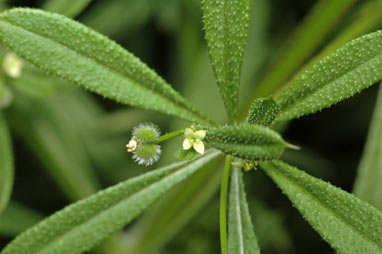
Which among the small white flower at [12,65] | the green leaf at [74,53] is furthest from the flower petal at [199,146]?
the small white flower at [12,65]

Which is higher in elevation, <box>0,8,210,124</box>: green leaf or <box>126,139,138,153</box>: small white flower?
<box>0,8,210,124</box>: green leaf

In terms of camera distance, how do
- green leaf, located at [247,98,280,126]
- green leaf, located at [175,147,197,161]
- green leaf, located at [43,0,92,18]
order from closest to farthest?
green leaf, located at [247,98,280,126], green leaf, located at [175,147,197,161], green leaf, located at [43,0,92,18]

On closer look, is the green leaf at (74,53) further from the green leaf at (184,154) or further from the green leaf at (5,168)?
the green leaf at (5,168)

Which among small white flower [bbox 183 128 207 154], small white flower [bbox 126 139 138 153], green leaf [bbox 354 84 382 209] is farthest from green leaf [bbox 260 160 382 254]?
green leaf [bbox 354 84 382 209]

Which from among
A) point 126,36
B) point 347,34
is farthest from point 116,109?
point 347,34

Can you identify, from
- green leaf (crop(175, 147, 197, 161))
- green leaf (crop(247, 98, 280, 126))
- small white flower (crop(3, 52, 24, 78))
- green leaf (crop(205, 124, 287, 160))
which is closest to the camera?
green leaf (crop(205, 124, 287, 160))

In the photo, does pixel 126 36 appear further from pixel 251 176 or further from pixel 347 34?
pixel 347 34

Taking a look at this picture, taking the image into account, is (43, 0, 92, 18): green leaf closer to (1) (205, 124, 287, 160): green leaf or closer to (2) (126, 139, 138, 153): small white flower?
(2) (126, 139, 138, 153): small white flower
